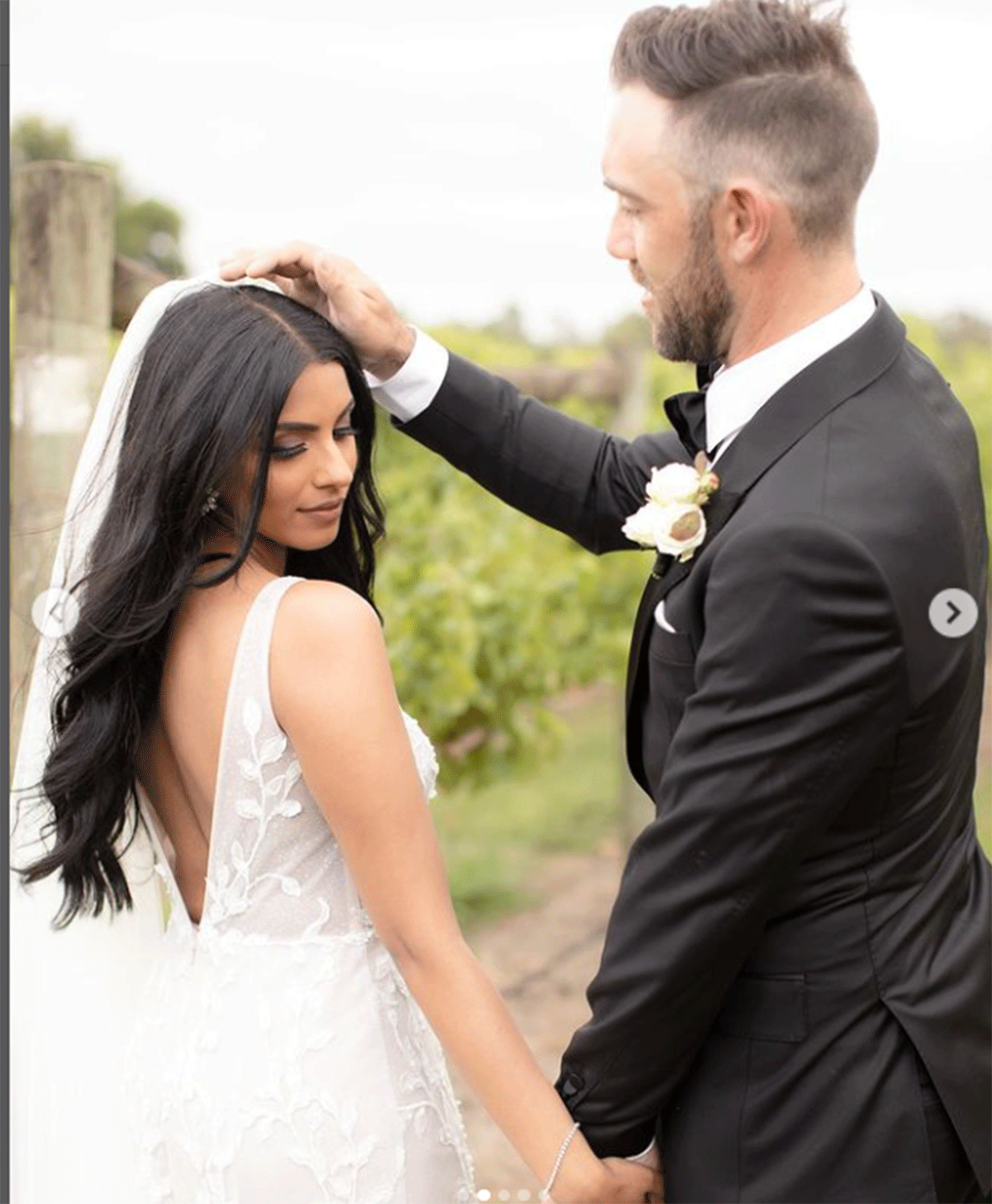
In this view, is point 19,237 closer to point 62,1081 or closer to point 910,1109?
point 62,1081

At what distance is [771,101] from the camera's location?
7.79 feet

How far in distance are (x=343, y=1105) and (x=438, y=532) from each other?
348cm

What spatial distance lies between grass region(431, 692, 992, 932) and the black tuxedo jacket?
4.03 metres

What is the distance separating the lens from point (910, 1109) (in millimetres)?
2338

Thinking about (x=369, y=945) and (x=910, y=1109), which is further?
(x=369, y=945)

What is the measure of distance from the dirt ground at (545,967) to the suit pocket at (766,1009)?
2.58 metres

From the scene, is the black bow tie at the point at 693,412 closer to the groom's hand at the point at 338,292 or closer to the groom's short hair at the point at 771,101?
the groom's short hair at the point at 771,101

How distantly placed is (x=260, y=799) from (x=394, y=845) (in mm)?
212

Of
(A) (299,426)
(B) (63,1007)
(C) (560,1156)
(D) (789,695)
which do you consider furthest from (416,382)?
(C) (560,1156)

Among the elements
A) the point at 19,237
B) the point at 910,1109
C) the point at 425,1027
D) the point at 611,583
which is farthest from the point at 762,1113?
the point at 611,583

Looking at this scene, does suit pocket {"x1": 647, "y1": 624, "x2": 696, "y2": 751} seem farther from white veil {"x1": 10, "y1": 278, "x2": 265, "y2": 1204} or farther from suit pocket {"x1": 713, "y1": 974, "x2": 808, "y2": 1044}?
white veil {"x1": 10, "y1": 278, "x2": 265, "y2": 1204}

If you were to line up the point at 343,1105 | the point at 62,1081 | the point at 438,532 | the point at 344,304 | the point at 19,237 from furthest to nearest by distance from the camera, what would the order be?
the point at 438,532 < the point at 19,237 < the point at 62,1081 < the point at 344,304 < the point at 343,1105

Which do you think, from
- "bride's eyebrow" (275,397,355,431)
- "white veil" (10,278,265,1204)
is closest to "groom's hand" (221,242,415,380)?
"bride's eyebrow" (275,397,355,431)

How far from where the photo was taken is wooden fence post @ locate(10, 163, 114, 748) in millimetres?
3635
